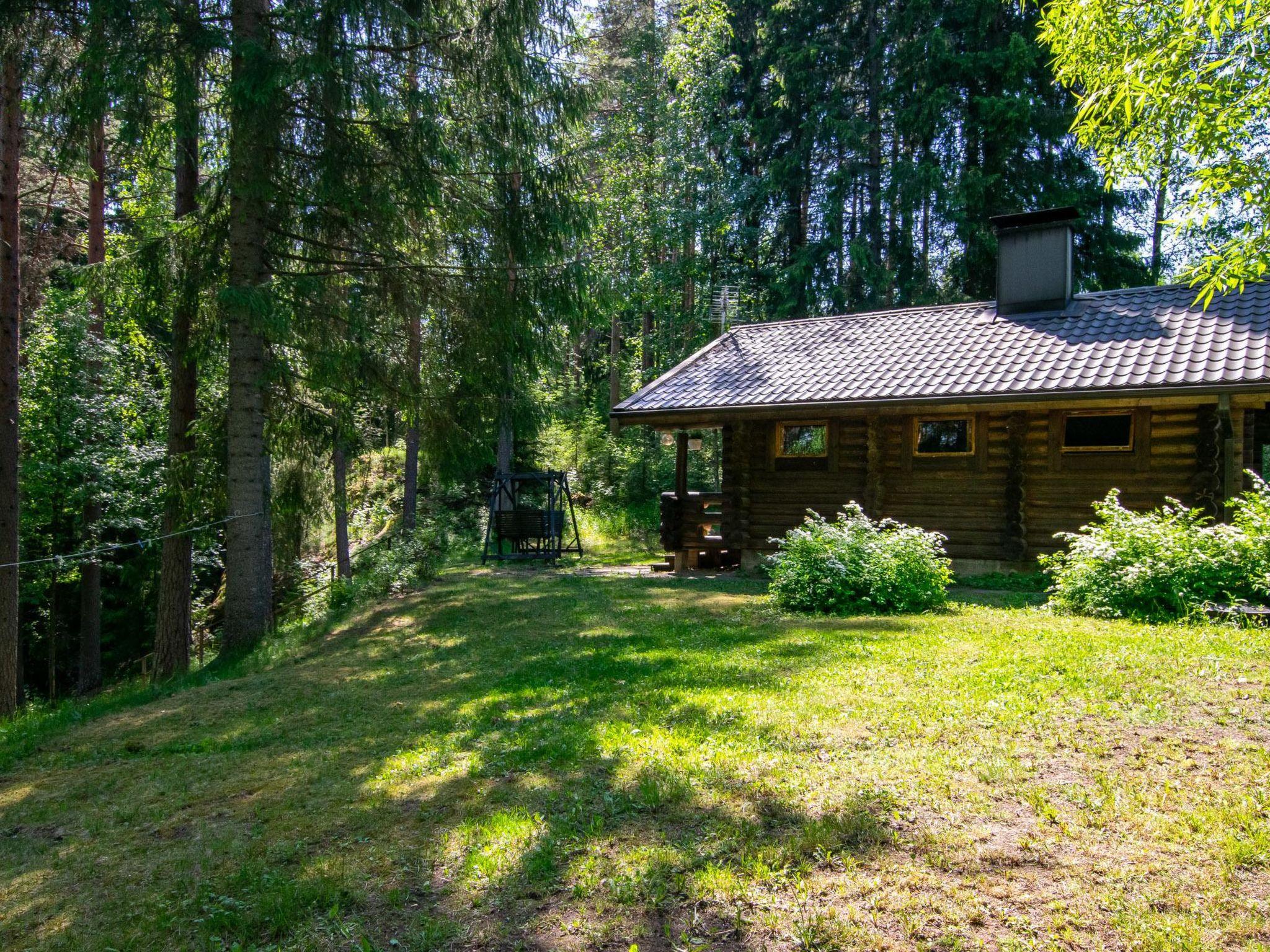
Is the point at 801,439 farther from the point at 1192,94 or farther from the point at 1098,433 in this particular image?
the point at 1192,94

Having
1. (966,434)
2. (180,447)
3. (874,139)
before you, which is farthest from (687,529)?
(874,139)

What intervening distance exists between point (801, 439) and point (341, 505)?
25.4 feet

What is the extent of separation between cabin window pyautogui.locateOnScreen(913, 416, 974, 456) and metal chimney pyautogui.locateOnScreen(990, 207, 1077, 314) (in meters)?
3.00

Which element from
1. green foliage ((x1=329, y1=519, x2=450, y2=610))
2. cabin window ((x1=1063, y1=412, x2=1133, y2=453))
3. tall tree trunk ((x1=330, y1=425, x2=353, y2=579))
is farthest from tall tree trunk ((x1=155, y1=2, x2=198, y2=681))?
cabin window ((x1=1063, y1=412, x2=1133, y2=453))

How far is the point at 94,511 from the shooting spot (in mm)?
15930

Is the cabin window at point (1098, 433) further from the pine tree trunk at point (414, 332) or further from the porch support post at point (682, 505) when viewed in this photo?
the pine tree trunk at point (414, 332)

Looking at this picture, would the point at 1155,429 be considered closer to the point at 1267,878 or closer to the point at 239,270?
the point at 1267,878

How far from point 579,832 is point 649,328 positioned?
3065 cm

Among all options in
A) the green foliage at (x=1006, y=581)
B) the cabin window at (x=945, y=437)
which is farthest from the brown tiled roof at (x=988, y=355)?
the green foliage at (x=1006, y=581)

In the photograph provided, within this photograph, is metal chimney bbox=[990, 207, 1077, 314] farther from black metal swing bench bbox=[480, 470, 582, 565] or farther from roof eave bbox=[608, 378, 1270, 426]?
black metal swing bench bbox=[480, 470, 582, 565]

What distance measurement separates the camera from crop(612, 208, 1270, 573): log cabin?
433 inches

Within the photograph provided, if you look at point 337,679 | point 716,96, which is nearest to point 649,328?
point 716,96

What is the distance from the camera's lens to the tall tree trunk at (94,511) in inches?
554

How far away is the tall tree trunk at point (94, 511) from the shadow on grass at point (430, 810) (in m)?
10.0
